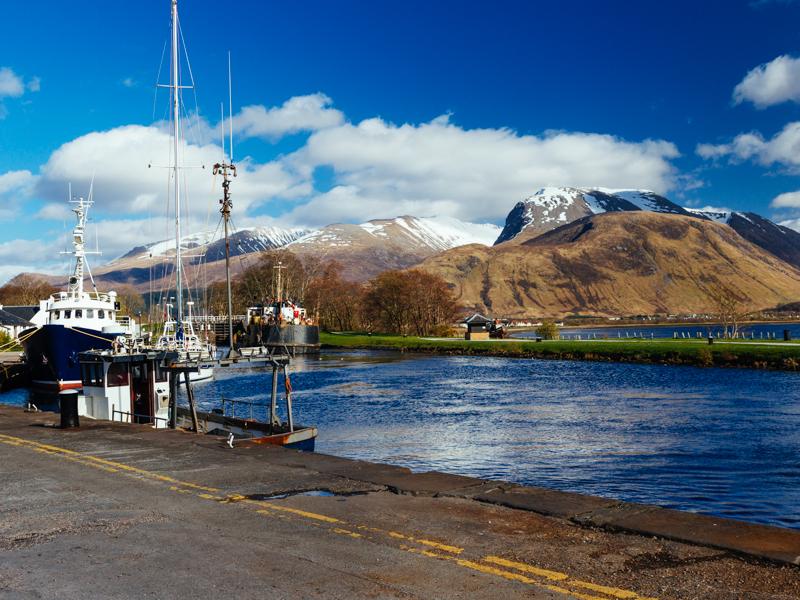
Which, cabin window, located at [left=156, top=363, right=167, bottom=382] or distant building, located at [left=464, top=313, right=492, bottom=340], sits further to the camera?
distant building, located at [left=464, top=313, right=492, bottom=340]

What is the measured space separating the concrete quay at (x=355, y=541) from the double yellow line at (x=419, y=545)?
4cm

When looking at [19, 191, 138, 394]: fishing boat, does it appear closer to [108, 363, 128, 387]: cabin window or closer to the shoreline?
[108, 363, 128, 387]: cabin window

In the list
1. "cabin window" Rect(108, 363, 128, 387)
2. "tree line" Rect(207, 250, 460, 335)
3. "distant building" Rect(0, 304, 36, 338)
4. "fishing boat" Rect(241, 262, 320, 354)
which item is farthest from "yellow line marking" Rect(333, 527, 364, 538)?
"tree line" Rect(207, 250, 460, 335)

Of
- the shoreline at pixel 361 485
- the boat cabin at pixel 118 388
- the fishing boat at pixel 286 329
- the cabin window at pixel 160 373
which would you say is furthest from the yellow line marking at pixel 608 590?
the fishing boat at pixel 286 329

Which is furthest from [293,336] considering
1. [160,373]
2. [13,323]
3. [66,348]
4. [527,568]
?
[527,568]

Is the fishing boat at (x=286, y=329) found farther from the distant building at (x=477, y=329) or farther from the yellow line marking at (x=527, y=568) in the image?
the yellow line marking at (x=527, y=568)

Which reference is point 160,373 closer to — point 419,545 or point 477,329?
point 419,545

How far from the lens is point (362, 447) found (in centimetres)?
3331

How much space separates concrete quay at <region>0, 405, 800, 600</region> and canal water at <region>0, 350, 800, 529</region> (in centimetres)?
1030

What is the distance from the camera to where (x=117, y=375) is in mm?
32062

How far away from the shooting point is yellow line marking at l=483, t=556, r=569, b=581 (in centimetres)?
952

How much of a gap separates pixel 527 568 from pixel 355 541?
2.82m

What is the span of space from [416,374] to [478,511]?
6359 cm

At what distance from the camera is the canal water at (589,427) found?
24.8 m
